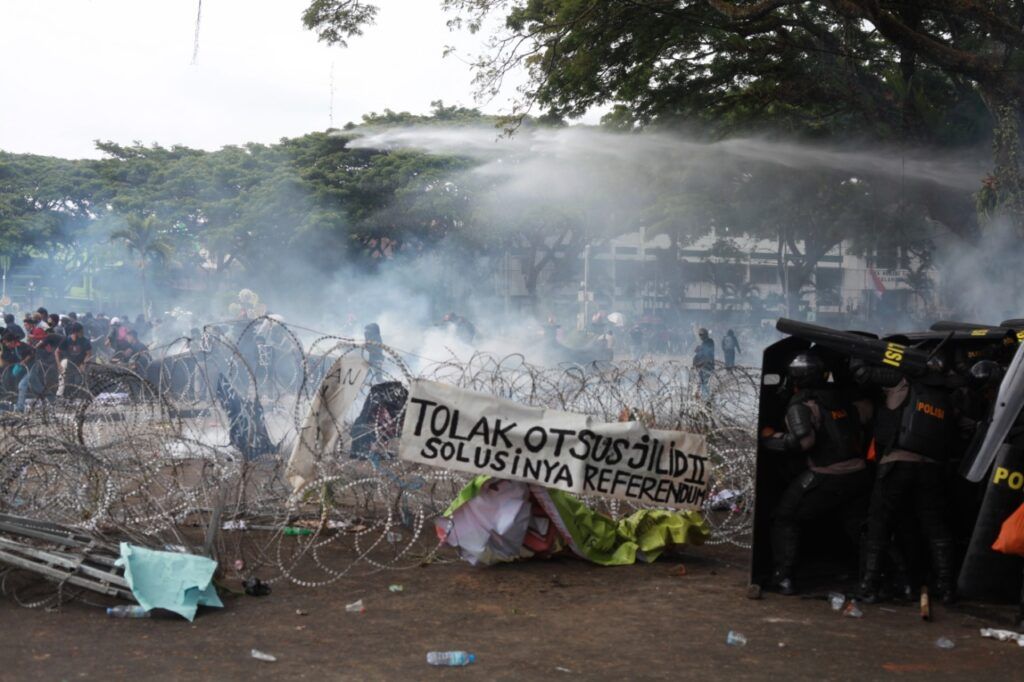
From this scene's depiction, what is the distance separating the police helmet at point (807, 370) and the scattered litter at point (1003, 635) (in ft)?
6.23

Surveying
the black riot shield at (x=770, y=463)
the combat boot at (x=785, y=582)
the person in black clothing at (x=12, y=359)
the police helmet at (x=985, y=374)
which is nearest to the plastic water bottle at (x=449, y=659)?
the black riot shield at (x=770, y=463)

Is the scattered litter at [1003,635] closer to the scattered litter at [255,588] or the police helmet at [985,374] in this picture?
the police helmet at [985,374]

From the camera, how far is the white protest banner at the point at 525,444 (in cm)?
772

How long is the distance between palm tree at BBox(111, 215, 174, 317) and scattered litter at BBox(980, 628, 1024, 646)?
3600 cm

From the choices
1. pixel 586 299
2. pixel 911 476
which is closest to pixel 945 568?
pixel 911 476

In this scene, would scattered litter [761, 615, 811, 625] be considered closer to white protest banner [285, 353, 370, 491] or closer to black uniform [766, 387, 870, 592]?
black uniform [766, 387, 870, 592]

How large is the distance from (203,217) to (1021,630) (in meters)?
37.1

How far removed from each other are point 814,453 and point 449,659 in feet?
9.86

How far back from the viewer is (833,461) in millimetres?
7215

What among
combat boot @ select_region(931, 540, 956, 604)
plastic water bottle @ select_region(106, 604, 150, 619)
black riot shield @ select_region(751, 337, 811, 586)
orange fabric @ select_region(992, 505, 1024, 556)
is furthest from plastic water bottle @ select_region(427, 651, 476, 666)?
Answer: combat boot @ select_region(931, 540, 956, 604)

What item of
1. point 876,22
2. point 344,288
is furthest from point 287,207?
point 876,22

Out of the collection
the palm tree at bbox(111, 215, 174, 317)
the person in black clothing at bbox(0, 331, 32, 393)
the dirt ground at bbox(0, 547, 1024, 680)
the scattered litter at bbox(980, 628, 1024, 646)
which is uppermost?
the palm tree at bbox(111, 215, 174, 317)

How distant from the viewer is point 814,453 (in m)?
7.26

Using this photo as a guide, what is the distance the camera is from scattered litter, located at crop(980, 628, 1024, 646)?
20.9ft
